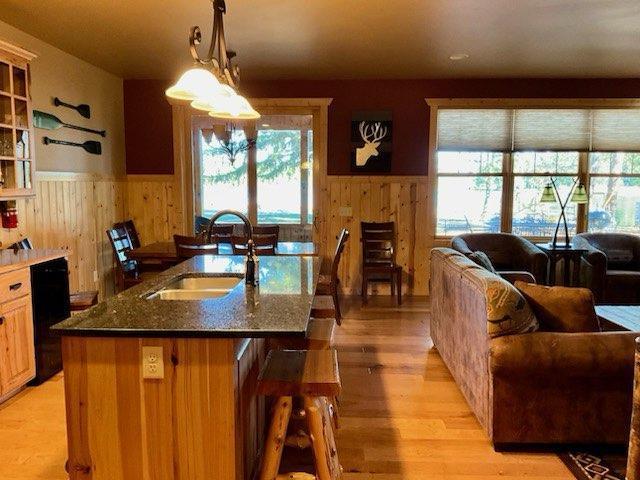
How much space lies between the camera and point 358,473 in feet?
7.70

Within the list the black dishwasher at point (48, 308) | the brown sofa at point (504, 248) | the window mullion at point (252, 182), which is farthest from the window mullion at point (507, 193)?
the black dishwasher at point (48, 308)

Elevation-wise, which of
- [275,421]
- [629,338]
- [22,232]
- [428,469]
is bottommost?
[428,469]

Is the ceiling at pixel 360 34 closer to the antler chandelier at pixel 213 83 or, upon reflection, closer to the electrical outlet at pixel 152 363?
the antler chandelier at pixel 213 83

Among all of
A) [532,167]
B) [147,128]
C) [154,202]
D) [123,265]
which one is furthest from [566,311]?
[147,128]

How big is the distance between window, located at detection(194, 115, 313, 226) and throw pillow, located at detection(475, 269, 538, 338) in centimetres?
419

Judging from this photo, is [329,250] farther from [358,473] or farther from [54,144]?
[358,473]

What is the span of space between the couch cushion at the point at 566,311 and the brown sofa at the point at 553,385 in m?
0.08

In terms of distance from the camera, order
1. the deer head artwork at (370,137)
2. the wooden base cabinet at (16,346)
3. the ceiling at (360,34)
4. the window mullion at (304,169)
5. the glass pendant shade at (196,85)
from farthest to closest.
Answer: the window mullion at (304,169), the deer head artwork at (370,137), the ceiling at (360,34), the wooden base cabinet at (16,346), the glass pendant shade at (196,85)

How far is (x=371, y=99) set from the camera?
606 centimetres

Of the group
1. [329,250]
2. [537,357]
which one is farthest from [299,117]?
[537,357]

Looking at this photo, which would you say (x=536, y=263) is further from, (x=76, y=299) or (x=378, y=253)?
(x=76, y=299)

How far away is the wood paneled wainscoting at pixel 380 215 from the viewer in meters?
6.14

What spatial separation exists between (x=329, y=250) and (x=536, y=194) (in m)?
2.74

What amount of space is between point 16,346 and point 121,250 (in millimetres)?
1962
